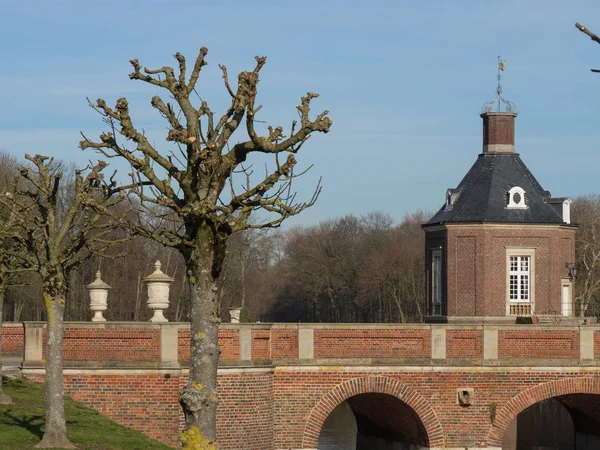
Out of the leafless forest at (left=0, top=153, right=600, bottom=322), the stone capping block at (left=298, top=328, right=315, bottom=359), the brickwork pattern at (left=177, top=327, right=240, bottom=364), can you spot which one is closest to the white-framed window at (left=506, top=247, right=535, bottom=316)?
the leafless forest at (left=0, top=153, right=600, bottom=322)

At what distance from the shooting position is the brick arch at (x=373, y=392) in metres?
24.2

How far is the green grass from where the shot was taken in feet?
60.1

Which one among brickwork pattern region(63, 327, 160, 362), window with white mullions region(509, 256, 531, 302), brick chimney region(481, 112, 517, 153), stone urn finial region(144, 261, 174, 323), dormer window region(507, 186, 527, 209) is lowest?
brickwork pattern region(63, 327, 160, 362)

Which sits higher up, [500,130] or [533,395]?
[500,130]

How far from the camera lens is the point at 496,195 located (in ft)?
142

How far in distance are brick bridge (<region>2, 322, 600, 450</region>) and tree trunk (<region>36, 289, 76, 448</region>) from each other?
488cm

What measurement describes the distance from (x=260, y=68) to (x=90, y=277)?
4611cm

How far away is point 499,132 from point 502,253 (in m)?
5.48

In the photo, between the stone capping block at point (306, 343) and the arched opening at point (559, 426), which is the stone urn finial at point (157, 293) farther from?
the arched opening at point (559, 426)

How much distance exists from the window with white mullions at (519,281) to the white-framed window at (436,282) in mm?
2894

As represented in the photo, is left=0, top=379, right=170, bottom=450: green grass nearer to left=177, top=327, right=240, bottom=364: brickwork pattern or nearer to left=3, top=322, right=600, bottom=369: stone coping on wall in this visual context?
left=3, top=322, right=600, bottom=369: stone coping on wall

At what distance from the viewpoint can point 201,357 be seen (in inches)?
517

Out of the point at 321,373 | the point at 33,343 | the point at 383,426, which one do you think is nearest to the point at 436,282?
the point at 383,426

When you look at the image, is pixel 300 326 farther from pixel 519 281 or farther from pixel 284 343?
pixel 519 281
